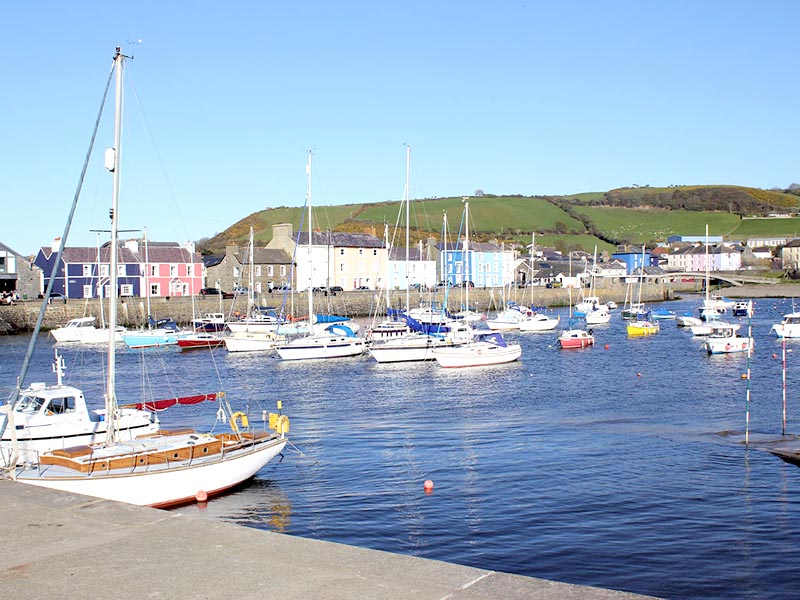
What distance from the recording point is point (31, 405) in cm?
2123

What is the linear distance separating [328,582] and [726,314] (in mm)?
95453

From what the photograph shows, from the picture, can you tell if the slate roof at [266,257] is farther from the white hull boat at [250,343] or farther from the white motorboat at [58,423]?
the white motorboat at [58,423]

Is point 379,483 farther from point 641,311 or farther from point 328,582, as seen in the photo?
point 641,311

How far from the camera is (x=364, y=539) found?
1681 cm

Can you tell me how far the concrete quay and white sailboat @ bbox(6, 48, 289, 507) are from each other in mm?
6484

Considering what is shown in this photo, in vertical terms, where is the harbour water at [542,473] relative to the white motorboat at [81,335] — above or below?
below

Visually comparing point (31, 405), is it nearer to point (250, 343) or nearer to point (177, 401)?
point (177, 401)

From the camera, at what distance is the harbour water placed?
15781mm

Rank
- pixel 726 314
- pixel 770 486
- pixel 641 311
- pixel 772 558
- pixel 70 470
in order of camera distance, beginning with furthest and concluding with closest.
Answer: pixel 726 314
pixel 641 311
pixel 770 486
pixel 70 470
pixel 772 558

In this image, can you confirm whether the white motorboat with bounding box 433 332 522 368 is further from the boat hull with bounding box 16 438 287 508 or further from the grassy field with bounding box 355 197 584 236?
the grassy field with bounding box 355 197 584 236

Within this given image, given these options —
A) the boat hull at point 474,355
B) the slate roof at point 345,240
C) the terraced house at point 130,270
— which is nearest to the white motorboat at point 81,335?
the terraced house at point 130,270

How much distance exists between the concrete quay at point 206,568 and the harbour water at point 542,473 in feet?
23.4

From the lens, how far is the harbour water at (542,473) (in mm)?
15781

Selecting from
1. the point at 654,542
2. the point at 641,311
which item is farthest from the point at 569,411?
the point at 641,311
